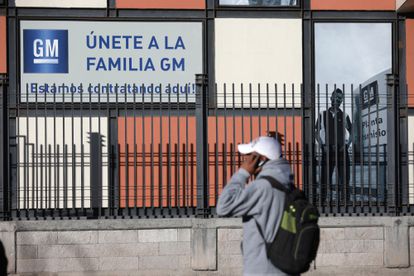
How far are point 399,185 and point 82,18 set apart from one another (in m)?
5.36

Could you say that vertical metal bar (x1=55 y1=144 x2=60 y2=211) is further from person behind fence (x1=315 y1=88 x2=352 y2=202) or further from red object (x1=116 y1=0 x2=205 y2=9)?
person behind fence (x1=315 y1=88 x2=352 y2=202)

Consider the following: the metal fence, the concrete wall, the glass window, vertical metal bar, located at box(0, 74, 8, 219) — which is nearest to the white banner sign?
the metal fence

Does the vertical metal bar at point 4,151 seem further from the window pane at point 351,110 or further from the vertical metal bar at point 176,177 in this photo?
the window pane at point 351,110

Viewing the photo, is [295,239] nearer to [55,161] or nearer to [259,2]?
[55,161]

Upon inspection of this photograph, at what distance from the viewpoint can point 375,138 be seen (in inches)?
414

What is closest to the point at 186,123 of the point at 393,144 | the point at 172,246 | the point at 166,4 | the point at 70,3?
the point at 172,246

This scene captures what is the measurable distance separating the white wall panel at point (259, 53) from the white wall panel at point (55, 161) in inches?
84.0

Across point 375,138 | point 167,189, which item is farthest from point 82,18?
point 375,138

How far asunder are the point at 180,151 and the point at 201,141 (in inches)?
32.3

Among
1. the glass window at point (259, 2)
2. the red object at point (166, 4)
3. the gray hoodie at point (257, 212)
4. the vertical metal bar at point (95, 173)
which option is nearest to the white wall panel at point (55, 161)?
the vertical metal bar at point (95, 173)

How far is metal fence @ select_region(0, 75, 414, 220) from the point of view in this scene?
9438 mm

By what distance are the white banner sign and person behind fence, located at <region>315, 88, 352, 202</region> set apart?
2072 millimetres

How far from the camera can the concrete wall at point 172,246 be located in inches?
353

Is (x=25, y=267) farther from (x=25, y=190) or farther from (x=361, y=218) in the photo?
(x=361, y=218)
